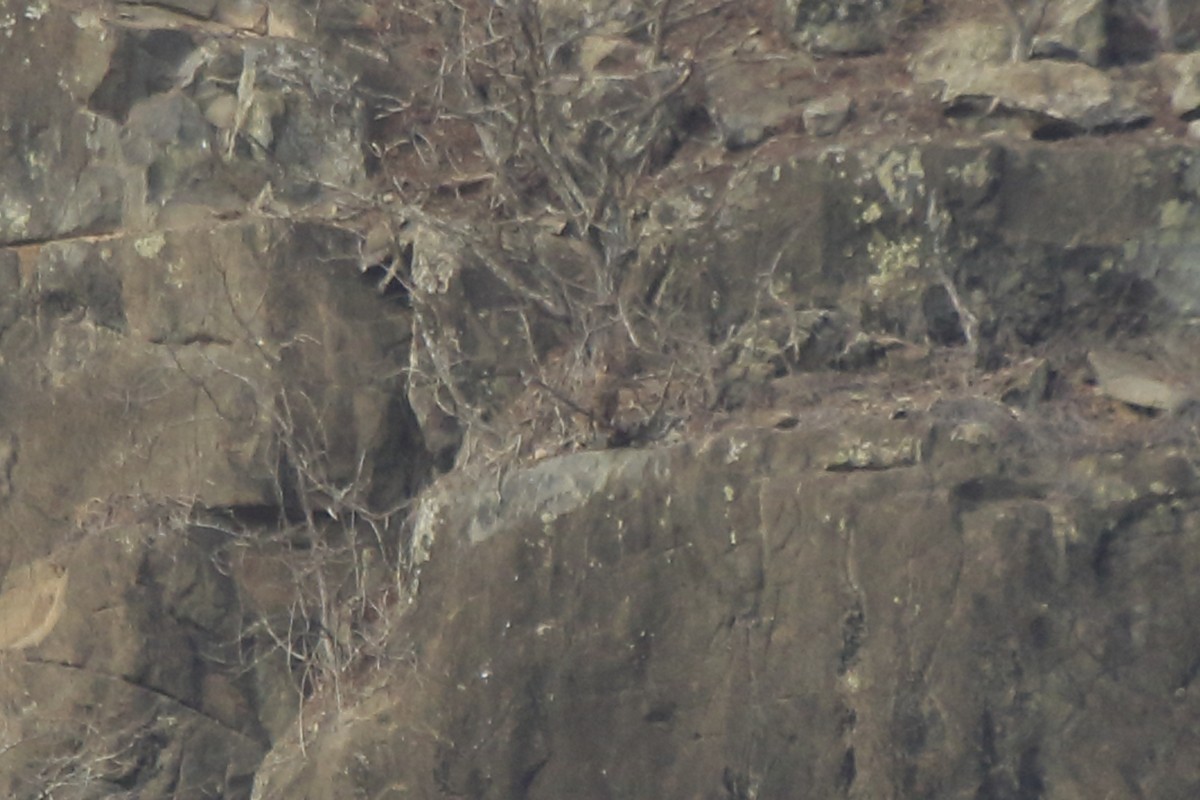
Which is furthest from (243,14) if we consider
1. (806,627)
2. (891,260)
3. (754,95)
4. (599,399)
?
(806,627)

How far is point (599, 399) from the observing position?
18.6 ft

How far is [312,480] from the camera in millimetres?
6320

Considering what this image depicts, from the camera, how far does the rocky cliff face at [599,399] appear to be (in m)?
5.07

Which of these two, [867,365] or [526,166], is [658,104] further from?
[867,365]

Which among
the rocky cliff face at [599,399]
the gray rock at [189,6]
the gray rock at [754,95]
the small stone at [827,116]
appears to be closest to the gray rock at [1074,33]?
the rocky cliff face at [599,399]

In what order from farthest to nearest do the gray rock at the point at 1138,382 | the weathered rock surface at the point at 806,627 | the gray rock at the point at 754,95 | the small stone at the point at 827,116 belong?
the gray rock at the point at 754,95 → the small stone at the point at 827,116 → the gray rock at the point at 1138,382 → the weathered rock surface at the point at 806,627

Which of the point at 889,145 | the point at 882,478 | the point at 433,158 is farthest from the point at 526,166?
the point at 882,478

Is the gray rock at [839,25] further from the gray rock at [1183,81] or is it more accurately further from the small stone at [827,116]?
the gray rock at [1183,81]

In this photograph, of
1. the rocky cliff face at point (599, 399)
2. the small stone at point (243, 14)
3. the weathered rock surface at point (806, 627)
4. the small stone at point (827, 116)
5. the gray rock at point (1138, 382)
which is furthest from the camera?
the small stone at point (243, 14)

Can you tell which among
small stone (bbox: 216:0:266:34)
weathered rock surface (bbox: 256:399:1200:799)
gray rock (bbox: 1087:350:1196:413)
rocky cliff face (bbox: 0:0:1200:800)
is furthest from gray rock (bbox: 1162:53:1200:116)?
small stone (bbox: 216:0:266:34)

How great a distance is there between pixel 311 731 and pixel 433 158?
2.42 m

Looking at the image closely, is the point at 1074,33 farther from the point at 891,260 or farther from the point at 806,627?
the point at 806,627

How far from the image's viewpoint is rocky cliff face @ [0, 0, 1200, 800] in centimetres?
507

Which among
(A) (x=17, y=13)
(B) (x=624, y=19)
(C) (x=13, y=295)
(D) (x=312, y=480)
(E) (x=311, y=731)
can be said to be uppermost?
(A) (x=17, y=13)
